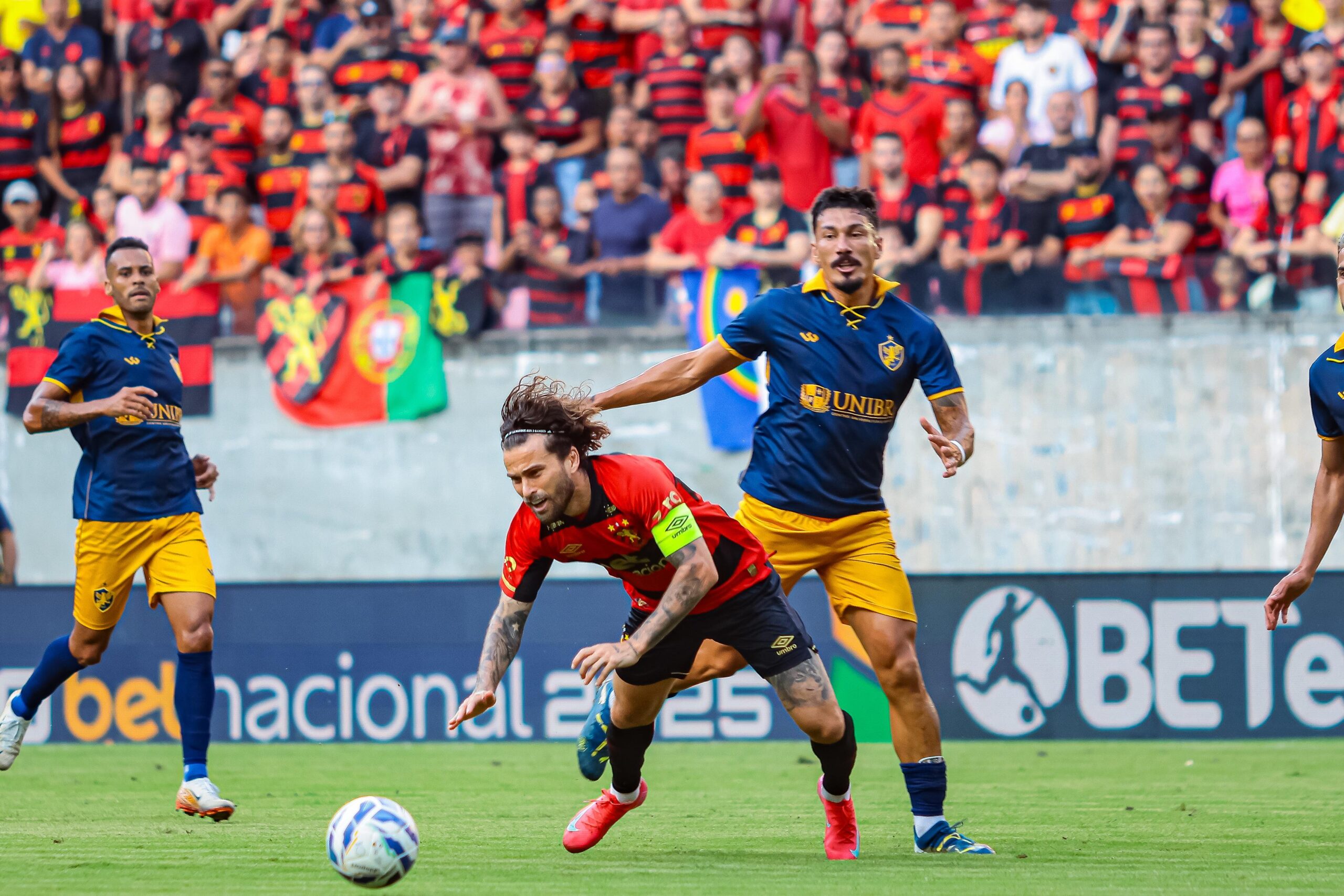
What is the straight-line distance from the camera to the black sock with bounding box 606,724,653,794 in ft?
21.6

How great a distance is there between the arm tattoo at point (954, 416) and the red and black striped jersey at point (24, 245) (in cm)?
1067

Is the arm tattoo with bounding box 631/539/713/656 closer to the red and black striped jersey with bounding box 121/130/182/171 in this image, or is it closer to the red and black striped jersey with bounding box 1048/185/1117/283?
the red and black striped jersey with bounding box 1048/185/1117/283

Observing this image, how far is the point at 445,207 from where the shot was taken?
14.6m

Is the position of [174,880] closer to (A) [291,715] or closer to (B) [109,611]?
(B) [109,611]

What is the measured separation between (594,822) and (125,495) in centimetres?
297

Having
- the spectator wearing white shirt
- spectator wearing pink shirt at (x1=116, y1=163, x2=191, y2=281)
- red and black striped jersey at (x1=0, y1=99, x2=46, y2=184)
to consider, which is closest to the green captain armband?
the spectator wearing white shirt

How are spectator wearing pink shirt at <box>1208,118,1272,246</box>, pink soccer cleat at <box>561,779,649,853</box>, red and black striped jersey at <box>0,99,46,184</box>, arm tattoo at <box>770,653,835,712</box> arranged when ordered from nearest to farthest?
arm tattoo at <box>770,653,835,712</box>
pink soccer cleat at <box>561,779,649,853</box>
spectator wearing pink shirt at <box>1208,118,1272,246</box>
red and black striped jersey at <box>0,99,46,184</box>

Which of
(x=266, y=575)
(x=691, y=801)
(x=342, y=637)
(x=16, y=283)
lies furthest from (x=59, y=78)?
(x=691, y=801)

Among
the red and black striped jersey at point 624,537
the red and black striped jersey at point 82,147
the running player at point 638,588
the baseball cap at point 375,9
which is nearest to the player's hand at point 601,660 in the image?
the running player at point 638,588

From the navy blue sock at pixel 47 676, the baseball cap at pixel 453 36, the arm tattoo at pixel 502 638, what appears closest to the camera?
the arm tattoo at pixel 502 638

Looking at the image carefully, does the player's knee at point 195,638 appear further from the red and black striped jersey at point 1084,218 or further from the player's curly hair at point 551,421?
the red and black striped jersey at point 1084,218

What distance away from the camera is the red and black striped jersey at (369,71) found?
15.4 m

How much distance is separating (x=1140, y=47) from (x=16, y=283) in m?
9.66

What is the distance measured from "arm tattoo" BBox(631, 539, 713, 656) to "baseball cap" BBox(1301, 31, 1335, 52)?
31.3 ft
